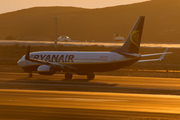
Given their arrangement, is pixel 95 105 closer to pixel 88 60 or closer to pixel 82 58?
pixel 88 60

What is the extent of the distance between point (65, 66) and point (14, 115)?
22.0 m

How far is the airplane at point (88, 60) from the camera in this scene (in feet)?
121

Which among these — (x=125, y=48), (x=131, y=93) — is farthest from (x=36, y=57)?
(x=131, y=93)

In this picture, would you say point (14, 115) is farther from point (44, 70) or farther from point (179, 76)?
point (179, 76)

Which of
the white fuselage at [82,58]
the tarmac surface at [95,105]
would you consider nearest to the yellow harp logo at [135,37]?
the white fuselage at [82,58]

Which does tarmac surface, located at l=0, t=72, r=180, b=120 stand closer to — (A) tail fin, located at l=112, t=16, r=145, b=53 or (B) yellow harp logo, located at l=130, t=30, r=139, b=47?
(A) tail fin, located at l=112, t=16, r=145, b=53

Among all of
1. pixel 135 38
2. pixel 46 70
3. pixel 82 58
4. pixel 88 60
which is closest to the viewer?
pixel 135 38

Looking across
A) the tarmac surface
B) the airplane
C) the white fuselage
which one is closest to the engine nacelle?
the airplane

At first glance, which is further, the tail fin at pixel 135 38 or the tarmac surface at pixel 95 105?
the tail fin at pixel 135 38

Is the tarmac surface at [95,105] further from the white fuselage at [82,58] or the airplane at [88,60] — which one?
the white fuselage at [82,58]

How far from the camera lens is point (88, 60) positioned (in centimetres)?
3925

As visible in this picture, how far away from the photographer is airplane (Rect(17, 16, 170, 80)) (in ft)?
121

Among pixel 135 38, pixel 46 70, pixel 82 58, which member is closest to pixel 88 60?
pixel 82 58

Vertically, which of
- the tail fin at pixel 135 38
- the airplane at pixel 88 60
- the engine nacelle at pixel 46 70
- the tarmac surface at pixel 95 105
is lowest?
the tarmac surface at pixel 95 105
